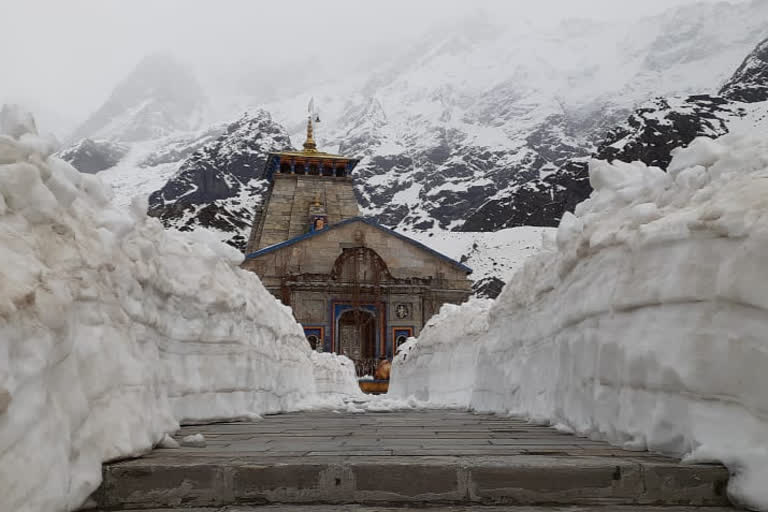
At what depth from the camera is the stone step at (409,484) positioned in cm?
236

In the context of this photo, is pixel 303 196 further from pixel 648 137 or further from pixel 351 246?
pixel 648 137

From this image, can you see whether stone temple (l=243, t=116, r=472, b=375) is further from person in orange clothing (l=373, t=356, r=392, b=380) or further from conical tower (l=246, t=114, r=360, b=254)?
person in orange clothing (l=373, t=356, r=392, b=380)

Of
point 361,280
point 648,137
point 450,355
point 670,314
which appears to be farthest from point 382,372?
point 648,137

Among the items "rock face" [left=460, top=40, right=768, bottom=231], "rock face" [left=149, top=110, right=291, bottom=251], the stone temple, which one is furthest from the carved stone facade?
"rock face" [left=149, top=110, right=291, bottom=251]

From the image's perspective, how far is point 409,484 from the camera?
2.37 m

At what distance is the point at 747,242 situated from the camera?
250cm

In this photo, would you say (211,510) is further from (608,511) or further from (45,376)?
(608,511)

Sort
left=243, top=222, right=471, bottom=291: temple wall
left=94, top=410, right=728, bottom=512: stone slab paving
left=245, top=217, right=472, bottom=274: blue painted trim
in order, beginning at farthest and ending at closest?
left=245, top=217, right=472, bottom=274: blue painted trim
left=243, top=222, right=471, bottom=291: temple wall
left=94, top=410, right=728, bottom=512: stone slab paving

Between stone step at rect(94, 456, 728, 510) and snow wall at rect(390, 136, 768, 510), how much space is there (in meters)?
0.24

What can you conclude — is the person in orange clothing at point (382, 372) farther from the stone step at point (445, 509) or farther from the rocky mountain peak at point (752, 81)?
the rocky mountain peak at point (752, 81)

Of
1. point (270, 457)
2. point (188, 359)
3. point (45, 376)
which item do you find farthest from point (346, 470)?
point (188, 359)

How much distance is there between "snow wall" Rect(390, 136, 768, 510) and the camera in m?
2.43

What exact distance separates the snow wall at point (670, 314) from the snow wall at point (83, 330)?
2.21 m

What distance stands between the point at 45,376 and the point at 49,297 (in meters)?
Result: 0.27
